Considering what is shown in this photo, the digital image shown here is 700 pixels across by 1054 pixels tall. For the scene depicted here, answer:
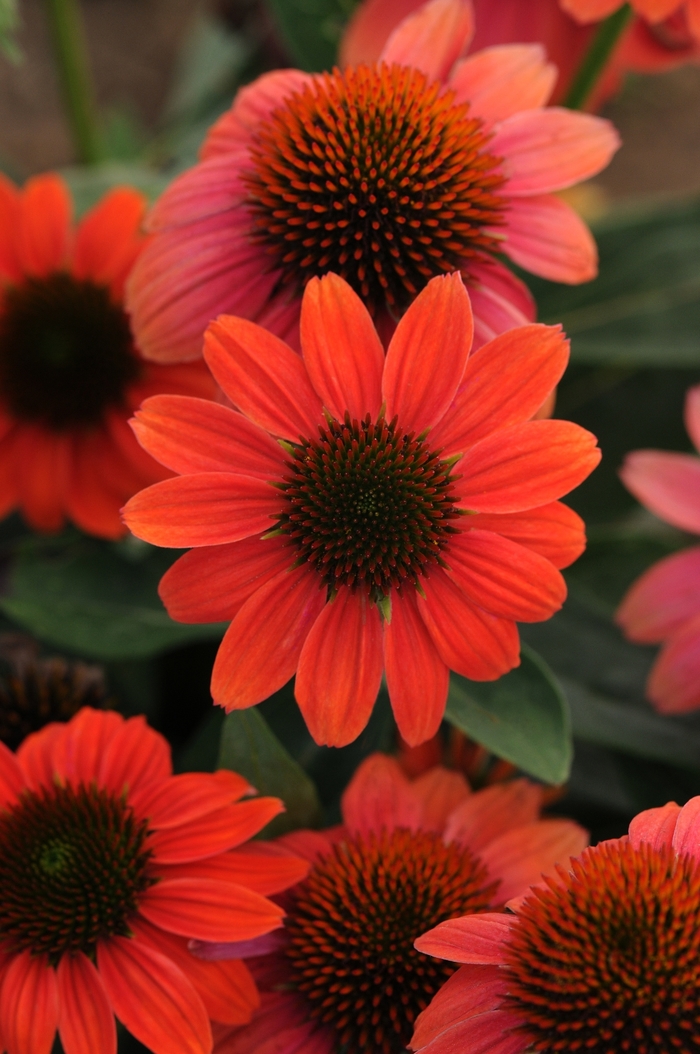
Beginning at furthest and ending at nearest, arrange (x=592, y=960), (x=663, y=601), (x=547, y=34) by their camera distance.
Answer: (x=547, y=34)
(x=663, y=601)
(x=592, y=960)

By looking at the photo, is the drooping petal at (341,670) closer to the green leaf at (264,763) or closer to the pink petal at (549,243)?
the green leaf at (264,763)

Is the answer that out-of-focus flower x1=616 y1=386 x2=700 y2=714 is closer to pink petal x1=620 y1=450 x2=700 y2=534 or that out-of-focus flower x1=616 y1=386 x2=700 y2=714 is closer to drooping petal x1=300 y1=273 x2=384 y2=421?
pink petal x1=620 y1=450 x2=700 y2=534

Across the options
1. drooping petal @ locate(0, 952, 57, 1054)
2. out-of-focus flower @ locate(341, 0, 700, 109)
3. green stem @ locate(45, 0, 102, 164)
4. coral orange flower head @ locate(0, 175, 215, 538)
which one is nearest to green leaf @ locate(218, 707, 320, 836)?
drooping petal @ locate(0, 952, 57, 1054)

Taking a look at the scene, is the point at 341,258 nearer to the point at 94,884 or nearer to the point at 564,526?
the point at 564,526

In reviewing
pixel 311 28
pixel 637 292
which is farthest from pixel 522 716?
pixel 311 28

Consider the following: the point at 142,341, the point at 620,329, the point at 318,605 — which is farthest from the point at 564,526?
the point at 620,329

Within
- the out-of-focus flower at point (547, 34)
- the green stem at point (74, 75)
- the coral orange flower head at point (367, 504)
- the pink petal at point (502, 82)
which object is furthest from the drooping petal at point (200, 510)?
the green stem at point (74, 75)

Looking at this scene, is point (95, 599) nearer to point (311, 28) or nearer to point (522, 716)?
point (522, 716)
